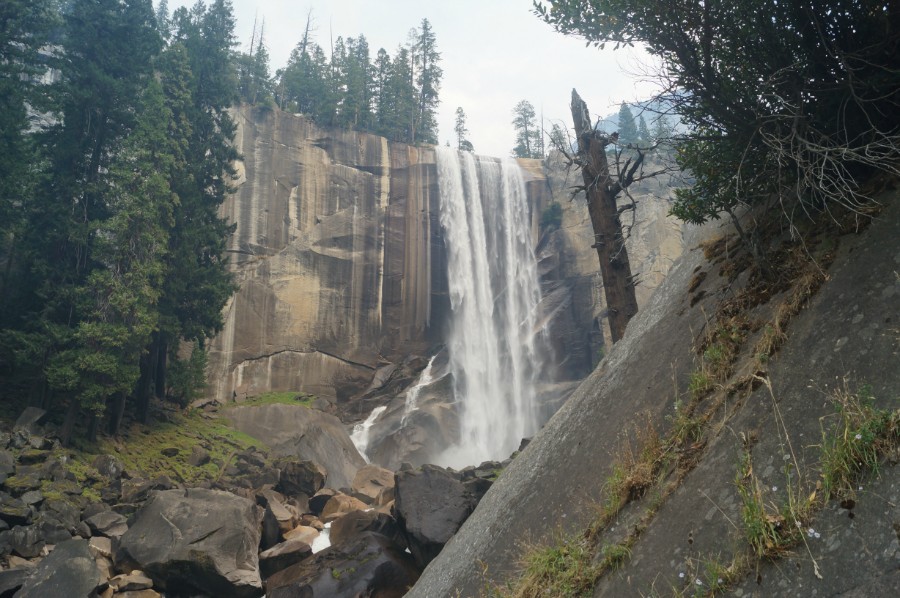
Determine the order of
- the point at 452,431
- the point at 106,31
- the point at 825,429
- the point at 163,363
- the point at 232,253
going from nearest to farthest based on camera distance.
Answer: the point at 825,429 → the point at 106,31 → the point at 163,363 → the point at 452,431 → the point at 232,253

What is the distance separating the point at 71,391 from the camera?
18625mm

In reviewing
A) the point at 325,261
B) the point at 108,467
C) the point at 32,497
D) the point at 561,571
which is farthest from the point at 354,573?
the point at 325,261

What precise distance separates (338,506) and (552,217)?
27745mm

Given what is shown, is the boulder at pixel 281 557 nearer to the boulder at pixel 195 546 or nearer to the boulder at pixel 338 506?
the boulder at pixel 195 546

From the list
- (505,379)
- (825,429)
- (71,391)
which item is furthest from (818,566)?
(505,379)

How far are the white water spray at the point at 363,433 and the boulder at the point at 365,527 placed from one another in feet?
54.4

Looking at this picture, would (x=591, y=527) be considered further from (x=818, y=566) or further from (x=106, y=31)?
(x=106, y=31)

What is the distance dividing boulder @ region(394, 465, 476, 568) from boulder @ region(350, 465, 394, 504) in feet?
26.3

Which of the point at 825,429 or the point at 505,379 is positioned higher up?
the point at 505,379

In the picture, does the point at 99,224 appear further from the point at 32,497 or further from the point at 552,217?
the point at 552,217

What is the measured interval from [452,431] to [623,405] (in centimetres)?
2601

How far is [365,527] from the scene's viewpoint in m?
11.9

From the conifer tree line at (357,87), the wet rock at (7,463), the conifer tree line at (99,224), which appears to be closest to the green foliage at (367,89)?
the conifer tree line at (357,87)

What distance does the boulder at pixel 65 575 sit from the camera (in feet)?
31.7
